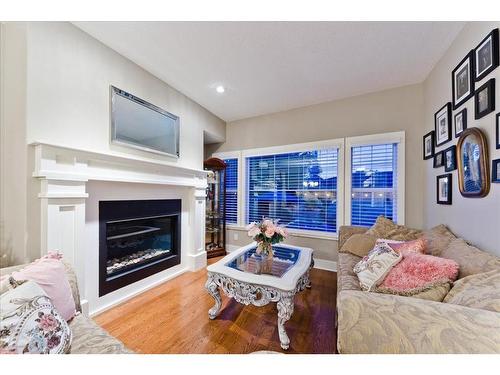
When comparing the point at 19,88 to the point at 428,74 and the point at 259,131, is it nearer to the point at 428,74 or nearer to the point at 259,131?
the point at 259,131

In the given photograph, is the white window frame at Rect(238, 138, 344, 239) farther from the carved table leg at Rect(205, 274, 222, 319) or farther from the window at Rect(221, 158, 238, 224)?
the carved table leg at Rect(205, 274, 222, 319)

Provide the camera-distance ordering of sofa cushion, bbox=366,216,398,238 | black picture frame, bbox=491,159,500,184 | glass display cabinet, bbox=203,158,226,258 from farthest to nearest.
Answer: glass display cabinet, bbox=203,158,226,258 → sofa cushion, bbox=366,216,398,238 → black picture frame, bbox=491,159,500,184

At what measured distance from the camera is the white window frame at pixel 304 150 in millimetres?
2902

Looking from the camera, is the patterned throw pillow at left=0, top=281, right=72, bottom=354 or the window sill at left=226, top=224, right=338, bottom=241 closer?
the patterned throw pillow at left=0, top=281, right=72, bottom=354

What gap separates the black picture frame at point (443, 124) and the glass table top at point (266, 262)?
186 cm

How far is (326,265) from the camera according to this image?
9.87ft

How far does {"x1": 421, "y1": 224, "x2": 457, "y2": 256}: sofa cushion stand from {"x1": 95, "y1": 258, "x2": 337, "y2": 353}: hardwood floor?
1035 millimetres

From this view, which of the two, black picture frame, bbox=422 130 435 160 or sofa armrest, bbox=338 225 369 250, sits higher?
black picture frame, bbox=422 130 435 160

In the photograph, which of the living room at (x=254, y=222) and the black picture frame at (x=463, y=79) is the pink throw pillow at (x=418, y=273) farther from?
the black picture frame at (x=463, y=79)

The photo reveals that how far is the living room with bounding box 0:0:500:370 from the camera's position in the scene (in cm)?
98

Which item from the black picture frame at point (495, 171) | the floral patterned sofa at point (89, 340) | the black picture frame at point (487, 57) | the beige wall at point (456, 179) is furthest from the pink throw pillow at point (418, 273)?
the floral patterned sofa at point (89, 340)

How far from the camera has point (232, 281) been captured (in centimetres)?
162

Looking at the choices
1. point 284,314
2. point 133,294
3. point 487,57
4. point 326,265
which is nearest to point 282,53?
point 487,57

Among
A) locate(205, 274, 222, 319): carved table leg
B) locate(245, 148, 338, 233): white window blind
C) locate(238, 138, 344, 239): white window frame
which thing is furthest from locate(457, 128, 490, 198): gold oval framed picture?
locate(205, 274, 222, 319): carved table leg
